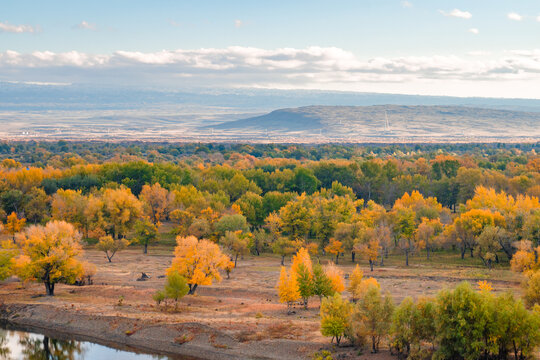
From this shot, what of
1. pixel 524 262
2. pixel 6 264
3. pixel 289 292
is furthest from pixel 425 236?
pixel 6 264

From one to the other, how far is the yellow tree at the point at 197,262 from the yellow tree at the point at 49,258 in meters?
11.2

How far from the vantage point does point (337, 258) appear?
85.6 meters

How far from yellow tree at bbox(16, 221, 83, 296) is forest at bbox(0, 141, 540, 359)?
15cm

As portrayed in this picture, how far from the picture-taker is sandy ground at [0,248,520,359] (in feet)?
173

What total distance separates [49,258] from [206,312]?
720 inches

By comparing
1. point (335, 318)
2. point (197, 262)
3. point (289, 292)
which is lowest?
point (289, 292)

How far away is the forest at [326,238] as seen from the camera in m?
44.8

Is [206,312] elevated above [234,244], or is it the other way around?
[234,244]

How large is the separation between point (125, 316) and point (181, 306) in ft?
19.3

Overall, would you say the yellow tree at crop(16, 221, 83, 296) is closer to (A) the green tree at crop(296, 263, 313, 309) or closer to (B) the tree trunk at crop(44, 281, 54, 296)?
(B) the tree trunk at crop(44, 281, 54, 296)

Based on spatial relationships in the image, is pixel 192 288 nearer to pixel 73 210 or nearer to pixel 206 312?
pixel 206 312

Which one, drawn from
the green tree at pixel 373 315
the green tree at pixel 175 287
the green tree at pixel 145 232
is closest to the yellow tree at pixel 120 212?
the green tree at pixel 145 232

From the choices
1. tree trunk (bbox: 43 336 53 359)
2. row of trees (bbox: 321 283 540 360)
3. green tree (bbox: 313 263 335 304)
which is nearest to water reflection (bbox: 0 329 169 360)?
tree trunk (bbox: 43 336 53 359)

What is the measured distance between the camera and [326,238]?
91.9 metres
